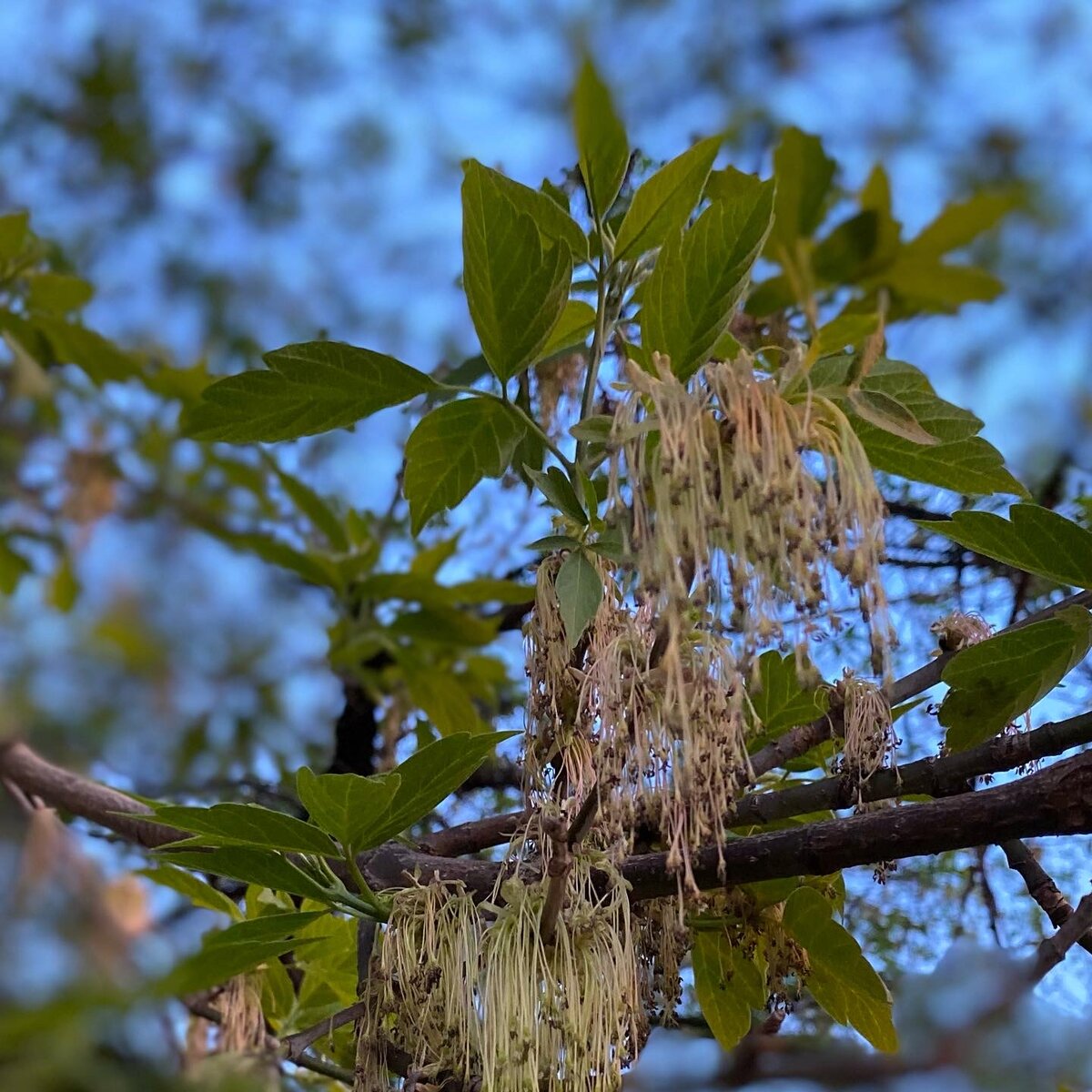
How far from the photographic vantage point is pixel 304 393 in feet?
2.76

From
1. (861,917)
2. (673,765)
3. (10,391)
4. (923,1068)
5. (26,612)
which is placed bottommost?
(923,1068)

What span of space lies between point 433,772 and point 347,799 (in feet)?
0.18

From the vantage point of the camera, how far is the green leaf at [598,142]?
820 mm

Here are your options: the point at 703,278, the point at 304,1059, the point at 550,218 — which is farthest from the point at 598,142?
the point at 304,1059

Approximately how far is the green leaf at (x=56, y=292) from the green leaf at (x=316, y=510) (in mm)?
364

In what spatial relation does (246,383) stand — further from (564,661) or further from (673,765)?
(673,765)

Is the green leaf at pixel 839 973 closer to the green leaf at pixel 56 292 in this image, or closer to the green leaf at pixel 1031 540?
the green leaf at pixel 1031 540

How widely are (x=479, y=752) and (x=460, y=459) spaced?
0.72ft

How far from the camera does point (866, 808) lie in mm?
833

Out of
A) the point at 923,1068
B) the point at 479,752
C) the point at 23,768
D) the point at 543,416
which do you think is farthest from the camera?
the point at 543,416

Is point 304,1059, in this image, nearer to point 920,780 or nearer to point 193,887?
point 193,887

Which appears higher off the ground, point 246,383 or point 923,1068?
point 246,383

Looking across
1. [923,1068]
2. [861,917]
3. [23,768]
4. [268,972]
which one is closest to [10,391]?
[23,768]

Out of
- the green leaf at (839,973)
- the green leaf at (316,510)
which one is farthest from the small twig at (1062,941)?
the green leaf at (316,510)
